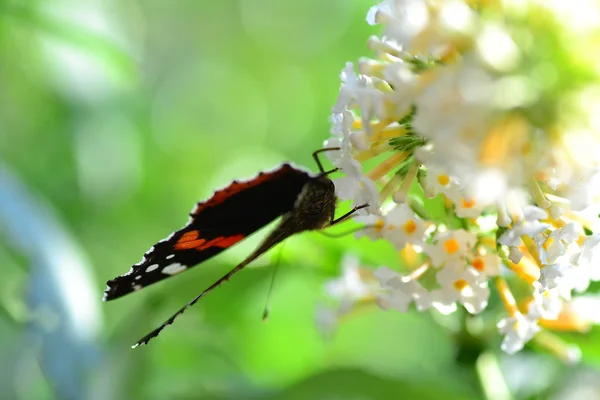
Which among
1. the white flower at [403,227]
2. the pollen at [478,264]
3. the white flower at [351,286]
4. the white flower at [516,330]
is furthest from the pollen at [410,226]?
the white flower at [351,286]

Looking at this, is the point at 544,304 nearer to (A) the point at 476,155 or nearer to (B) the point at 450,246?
(B) the point at 450,246

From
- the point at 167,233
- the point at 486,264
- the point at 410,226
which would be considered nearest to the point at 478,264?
the point at 486,264

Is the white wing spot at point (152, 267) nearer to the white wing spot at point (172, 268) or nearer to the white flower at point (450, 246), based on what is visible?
the white wing spot at point (172, 268)

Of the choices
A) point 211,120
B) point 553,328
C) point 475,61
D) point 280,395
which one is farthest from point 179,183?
point 475,61

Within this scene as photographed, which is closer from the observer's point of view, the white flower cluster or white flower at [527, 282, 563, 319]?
the white flower cluster

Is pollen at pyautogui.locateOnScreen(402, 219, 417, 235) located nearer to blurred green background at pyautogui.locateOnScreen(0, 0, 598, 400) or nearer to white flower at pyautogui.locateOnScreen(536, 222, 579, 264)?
white flower at pyautogui.locateOnScreen(536, 222, 579, 264)

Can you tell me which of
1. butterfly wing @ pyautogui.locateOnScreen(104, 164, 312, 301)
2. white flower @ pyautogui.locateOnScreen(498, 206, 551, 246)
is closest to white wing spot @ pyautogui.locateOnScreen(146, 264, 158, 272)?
butterfly wing @ pyautogui.locateOnScreen(104, 164, 312, 301)
